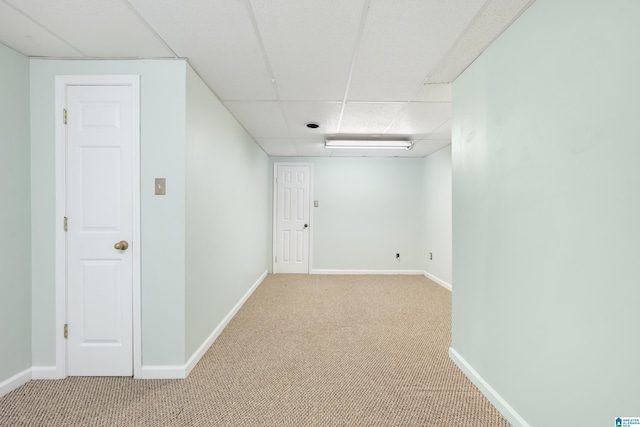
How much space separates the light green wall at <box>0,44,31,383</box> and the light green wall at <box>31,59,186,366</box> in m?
0.05

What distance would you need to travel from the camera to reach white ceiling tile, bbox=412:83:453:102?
2.44 meters

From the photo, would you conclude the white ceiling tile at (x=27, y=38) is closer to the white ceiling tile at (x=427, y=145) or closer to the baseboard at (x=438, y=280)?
the white ceiling tile at (x=427, y=145)

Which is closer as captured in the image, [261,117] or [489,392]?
[489,392]

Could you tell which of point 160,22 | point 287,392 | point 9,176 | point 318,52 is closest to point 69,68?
point 9,176

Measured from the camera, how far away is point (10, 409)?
5.74 ft

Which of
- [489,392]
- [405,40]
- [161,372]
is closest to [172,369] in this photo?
[161,372]

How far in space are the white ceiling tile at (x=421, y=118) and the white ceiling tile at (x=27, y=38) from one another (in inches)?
109

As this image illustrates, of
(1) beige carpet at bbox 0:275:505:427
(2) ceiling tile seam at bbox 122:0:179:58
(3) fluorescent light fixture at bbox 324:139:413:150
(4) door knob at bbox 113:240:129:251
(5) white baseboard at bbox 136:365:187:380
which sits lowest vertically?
(1) beige carpet at bbox 0:275:505:427

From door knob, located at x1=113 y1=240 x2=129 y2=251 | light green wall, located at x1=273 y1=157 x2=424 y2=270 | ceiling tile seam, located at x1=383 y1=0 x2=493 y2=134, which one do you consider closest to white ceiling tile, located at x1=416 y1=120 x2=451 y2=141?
ceiling tile seam, located at x1=383 y1=0 x2=493 y2=134

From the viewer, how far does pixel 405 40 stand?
177 cm

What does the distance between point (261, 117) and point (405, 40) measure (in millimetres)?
1896

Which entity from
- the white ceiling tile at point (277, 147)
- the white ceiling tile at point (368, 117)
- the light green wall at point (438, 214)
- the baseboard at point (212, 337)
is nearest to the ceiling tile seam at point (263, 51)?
the white ceiling tile at point (368, 117)

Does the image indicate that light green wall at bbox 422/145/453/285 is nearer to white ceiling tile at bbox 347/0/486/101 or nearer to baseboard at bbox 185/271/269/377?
white ceiling tile at bbox 347/0/486/101

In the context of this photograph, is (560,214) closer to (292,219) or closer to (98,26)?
(98,26)
